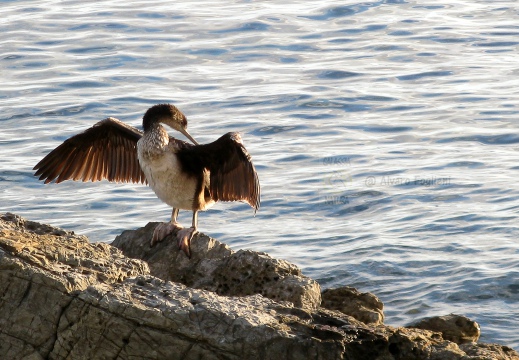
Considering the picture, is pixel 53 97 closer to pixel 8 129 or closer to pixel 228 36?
pixel 8 129

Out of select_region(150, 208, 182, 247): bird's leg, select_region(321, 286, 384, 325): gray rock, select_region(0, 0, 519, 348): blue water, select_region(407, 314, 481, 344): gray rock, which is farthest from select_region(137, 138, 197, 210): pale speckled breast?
select_region(407, 314, 481, 344): gray rock

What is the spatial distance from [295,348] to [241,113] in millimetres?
9049

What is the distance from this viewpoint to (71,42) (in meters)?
17.6

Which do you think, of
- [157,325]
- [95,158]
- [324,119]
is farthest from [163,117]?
[324,119]

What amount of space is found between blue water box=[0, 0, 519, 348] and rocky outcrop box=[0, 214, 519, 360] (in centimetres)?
271

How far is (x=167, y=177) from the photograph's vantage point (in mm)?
7316

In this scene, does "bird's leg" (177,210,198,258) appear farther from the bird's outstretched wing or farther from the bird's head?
the bird's head

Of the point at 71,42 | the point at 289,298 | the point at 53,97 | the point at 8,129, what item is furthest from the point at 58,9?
the point at 289,298

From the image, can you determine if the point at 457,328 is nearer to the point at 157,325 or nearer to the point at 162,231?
the point at 162,231

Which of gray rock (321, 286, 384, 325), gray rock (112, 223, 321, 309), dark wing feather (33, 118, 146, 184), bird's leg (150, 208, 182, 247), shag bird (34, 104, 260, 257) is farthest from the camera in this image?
dark wing feather (33, 118, 146, 184)

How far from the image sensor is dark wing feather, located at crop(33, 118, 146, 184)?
812 cm

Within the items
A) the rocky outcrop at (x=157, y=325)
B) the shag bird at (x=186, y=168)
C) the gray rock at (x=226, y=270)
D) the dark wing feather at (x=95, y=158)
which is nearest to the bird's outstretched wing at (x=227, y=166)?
the shag bird at (x=186, y=168)

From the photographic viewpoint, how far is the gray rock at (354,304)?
6238 millimetres

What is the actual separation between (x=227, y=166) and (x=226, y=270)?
128 cm
